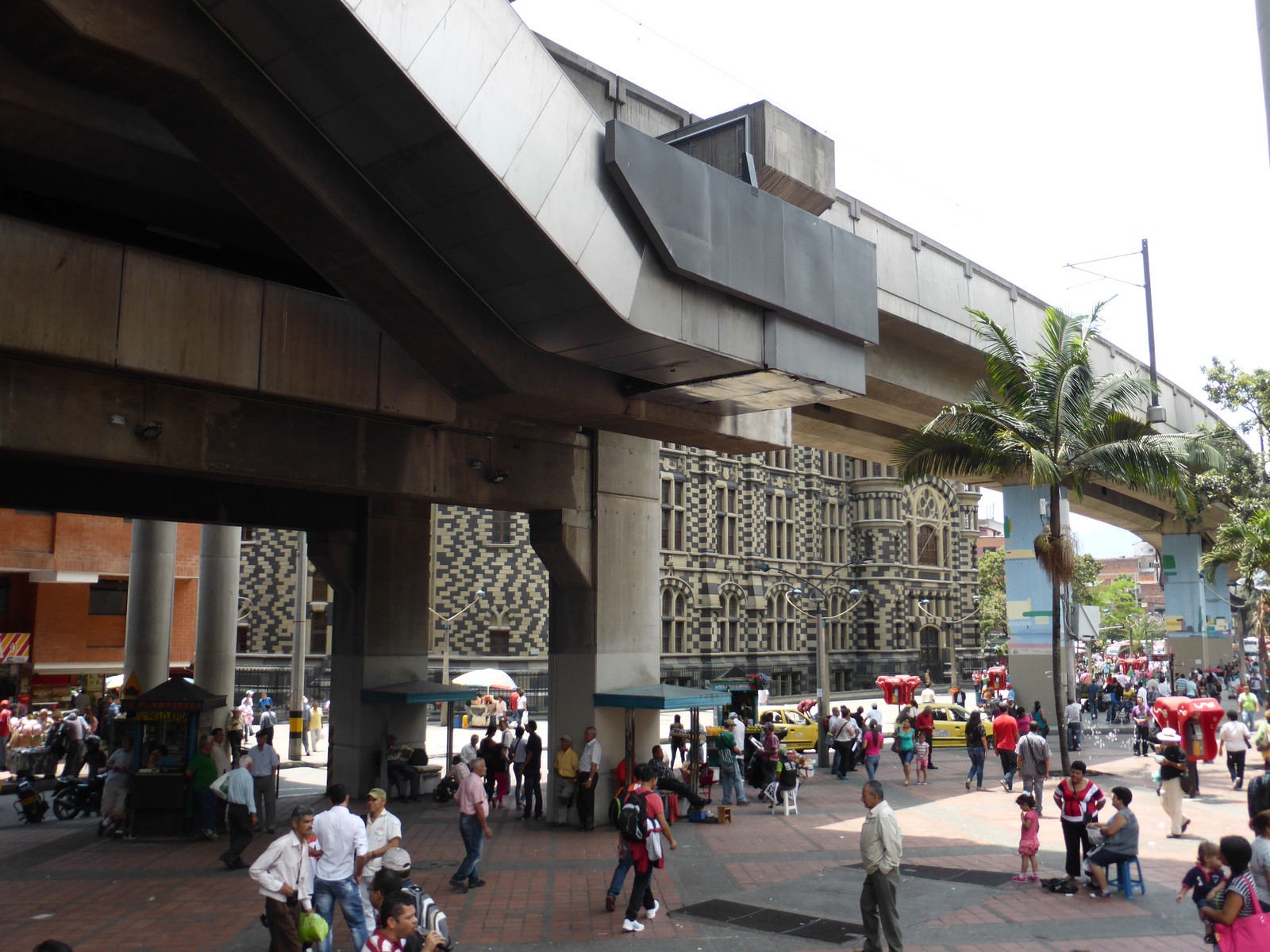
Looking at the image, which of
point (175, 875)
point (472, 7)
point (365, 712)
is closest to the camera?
point (472, 7)

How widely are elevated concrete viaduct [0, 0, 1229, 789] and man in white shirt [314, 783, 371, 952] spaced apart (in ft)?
18.2

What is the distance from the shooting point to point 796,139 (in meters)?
14.9

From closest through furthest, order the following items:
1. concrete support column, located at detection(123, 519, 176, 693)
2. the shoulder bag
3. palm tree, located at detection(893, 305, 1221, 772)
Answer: the shoulder bag → palm tree, located at detection(893, 305, 1221, 772) → concrete support column, located at detection(123, 519, 176, 693)

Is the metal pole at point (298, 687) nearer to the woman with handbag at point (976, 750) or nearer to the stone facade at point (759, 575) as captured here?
the stone facade at point (759, 575)

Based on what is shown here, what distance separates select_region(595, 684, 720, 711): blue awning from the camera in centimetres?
1686

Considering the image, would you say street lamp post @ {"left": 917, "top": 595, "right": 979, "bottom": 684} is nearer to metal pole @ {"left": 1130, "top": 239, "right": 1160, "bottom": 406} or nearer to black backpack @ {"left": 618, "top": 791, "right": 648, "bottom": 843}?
metal pole @ {"left": 1130, "top": 239, "right": 1160, "bottom": 406}

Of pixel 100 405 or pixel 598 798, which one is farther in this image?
pixel 598 798

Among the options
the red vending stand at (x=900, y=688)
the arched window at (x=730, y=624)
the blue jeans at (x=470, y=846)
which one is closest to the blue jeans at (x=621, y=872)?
the blue jeans at (x=470, y=846)

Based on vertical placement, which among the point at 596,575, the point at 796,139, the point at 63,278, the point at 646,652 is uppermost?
the point at 796,139

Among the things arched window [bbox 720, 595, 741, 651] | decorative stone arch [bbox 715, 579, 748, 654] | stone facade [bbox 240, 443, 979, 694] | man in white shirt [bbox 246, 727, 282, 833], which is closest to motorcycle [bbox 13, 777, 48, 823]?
man in white shirt [bbox 246, 727, 282, 833]

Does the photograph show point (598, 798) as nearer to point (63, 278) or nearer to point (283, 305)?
point (283, 305)

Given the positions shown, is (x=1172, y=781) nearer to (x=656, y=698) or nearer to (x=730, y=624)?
(x=656, y=698)

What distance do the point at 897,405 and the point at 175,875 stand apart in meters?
16.2

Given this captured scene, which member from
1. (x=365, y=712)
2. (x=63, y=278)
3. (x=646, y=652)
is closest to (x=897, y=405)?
(x=646, y=652)
